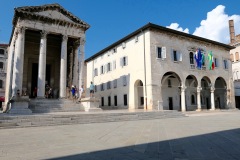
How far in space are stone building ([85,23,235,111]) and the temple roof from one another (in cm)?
809

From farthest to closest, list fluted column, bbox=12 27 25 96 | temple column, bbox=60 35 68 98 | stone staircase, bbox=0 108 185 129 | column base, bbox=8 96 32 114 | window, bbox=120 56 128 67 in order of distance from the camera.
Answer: window, bbox=120 56 128 67 → temple column, bbox=60 35 68 98 → fluted column, bbox=12 27 25 96 → column base, bbox=8 96 32 114 → stone staircase, bbox=0 108 185 129

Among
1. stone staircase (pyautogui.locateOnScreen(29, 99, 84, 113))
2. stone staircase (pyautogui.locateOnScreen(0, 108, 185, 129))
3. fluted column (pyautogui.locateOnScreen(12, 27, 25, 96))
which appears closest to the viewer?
stone staircase (pyautogui.locateOnScreen(0, 108, 185, 129))

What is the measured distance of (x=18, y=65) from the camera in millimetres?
17406

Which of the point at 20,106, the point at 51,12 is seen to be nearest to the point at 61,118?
the point at 20,106

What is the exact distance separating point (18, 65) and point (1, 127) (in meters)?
8.76

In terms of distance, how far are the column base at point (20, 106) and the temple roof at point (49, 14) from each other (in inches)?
319

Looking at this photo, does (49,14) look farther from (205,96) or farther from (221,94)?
(221,94)

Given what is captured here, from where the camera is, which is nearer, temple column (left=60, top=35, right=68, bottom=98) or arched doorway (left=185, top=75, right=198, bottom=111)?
temple column (left=60, top=35, right=68, bottom=98)

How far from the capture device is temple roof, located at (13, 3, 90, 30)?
59.5 feet

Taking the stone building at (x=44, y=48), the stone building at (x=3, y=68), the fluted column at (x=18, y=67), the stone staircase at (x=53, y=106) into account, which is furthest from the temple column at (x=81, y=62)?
the stone building at (x=3, y=68)

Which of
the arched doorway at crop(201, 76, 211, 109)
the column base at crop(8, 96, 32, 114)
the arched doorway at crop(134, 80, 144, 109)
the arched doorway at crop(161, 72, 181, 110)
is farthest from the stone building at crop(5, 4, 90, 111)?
the arched doorway at crop(201, 76, 211, 109)

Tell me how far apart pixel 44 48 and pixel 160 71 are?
13.6 metres

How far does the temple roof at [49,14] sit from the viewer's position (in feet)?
59.5

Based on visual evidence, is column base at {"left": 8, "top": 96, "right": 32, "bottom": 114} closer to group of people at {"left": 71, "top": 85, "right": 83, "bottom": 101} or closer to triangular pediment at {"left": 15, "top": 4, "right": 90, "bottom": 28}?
group of people at {"left": 71, "top": 85, "right": 83, "bottom": 101}
